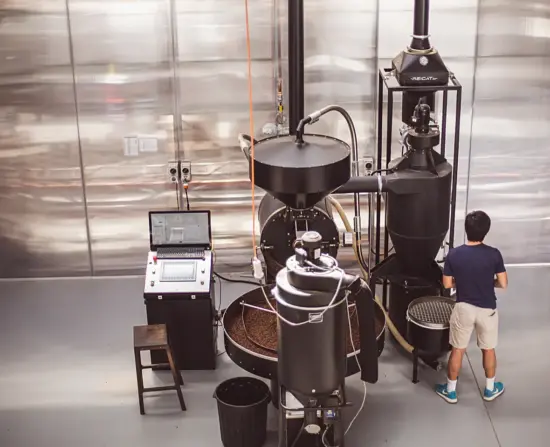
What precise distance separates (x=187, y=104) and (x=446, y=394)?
2998mm

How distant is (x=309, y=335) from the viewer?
13.7ft

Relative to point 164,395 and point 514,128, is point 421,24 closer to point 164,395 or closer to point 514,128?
point 514,128

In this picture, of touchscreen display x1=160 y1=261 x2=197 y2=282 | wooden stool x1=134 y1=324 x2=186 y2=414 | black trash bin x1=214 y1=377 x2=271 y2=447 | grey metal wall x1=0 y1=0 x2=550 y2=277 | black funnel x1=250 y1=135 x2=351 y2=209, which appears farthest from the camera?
grey metal wall x1=0 y1=0 x2=550 y2=277

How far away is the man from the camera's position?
202 inches

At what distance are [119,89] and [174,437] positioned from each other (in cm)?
289

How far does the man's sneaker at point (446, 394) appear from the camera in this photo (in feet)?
18.1

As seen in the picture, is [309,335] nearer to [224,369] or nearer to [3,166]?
[224,369]

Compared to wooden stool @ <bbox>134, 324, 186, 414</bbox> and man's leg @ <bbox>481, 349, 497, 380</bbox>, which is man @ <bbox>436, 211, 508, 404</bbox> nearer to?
man's leg @ <bbox>481, 349, 497, 380</bbox>

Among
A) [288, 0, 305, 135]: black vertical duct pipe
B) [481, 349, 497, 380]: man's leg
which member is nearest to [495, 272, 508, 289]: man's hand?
[481, 349, 497, 380]: man's leg

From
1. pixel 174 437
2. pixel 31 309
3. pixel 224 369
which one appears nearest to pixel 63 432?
pixel 174 437

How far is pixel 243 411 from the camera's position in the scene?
491cm

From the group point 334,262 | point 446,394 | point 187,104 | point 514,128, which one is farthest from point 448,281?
point 187,104

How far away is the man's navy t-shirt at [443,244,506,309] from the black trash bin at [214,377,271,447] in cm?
131

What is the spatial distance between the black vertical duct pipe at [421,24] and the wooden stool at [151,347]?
241 centimetres
